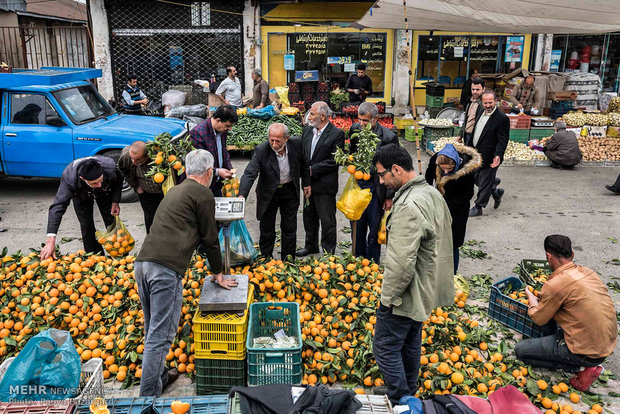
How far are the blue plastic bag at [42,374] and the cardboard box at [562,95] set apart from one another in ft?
45.2

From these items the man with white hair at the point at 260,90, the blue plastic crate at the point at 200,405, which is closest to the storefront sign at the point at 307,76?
the man with white hair at the point at 260,90

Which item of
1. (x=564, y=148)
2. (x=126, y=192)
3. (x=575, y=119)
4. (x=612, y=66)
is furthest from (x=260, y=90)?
(x=612, y=66)

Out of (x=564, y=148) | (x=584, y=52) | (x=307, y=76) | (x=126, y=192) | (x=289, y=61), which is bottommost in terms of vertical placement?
(x=126, y=192)

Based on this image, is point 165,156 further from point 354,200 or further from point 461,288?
point 461,288

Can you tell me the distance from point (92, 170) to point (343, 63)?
12.2m

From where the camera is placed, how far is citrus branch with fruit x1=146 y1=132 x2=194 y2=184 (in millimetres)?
5355

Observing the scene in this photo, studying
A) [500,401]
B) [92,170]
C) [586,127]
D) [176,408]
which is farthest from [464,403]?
[586,127]

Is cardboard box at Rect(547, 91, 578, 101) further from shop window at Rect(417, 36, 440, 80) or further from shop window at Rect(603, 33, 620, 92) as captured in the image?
shop window at Rect(603, 33, 620, 92)

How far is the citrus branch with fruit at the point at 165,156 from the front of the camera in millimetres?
5355

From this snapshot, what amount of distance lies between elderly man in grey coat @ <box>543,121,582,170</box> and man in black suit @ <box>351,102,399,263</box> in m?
6.69

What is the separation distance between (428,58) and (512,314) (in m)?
13.4

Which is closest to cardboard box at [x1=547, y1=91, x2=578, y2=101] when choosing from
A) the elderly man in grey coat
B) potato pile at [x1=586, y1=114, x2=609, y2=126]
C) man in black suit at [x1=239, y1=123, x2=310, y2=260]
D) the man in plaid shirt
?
potato pile at [x1=586, y1=114, x2=609, y2=126]

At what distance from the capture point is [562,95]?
1364 cm

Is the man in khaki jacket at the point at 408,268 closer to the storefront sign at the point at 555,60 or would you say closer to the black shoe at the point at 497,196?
the black shoe at the point at 497,196
